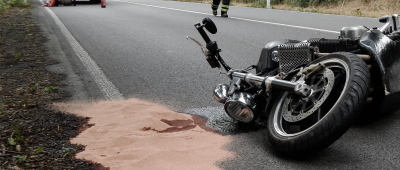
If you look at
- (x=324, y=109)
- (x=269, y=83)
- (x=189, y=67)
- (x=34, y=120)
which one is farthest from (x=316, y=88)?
(x=189, y=67)

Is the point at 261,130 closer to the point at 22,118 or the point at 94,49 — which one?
the point at 22,118

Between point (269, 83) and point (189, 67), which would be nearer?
point (269, 83)

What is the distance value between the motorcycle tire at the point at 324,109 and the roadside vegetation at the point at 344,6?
34.2ft

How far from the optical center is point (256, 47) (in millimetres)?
7398

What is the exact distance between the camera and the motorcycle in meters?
2.58

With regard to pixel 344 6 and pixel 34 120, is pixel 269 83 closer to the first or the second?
pixel 34 120

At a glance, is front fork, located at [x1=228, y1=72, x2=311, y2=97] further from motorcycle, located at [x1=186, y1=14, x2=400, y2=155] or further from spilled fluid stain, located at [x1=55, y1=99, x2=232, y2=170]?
spilled fluid stain, located at [x1=55, y1=99, x2=232, y2=170]

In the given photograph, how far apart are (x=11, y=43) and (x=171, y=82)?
4.73 m

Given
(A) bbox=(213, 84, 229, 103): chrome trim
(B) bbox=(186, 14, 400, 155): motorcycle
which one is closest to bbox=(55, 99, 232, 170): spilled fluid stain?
(A) bbox=(213, 84, 229, 103): chrome trim

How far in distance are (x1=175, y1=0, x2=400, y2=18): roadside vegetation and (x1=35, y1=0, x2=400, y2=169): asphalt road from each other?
2.10m

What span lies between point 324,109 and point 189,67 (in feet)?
10.7

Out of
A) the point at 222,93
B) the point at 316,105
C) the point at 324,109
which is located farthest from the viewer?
the point at 222,93

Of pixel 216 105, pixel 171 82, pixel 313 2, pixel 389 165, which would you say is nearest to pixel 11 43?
pixel 171 82

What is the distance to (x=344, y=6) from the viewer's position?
15.5m
